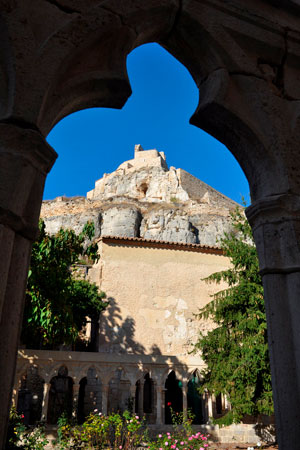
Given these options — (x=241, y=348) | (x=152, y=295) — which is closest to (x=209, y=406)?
(x=241, y=348)

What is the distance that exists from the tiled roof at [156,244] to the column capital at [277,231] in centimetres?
1119

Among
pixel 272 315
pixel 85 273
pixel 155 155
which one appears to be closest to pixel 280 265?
pixel 272 315

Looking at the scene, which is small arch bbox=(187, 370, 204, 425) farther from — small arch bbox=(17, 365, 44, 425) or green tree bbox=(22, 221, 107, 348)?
green tree bbox=(22, 221, 107, 348)

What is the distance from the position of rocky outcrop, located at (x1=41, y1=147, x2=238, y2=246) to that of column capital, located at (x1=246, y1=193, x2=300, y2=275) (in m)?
16.0

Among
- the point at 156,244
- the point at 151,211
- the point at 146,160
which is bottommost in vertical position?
the point at 156,244

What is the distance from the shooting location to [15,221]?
172cm

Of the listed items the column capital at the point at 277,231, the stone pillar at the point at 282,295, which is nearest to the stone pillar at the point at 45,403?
the stone pillar at the point at 282,295

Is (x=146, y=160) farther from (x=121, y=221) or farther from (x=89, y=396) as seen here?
(x=89, y=396)

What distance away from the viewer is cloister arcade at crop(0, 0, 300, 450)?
1791mm

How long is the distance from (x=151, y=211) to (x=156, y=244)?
13.6m

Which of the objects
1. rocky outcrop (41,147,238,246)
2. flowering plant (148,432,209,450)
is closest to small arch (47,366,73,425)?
flowering plant (148,432,209,450)

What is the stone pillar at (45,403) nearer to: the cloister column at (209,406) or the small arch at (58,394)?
the small arch at (58,394)

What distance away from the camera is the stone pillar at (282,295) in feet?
6.32

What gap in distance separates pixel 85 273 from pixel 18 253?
46.0 feet
